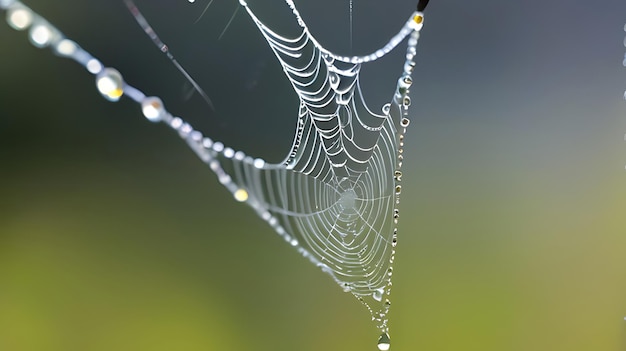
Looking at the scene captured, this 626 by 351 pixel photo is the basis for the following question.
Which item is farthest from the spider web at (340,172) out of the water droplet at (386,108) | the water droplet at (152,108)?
the water droplet at (152,108)

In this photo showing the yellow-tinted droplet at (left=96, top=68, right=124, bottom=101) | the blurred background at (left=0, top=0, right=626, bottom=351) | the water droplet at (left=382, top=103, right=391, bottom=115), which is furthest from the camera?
the water droplet at (left=382, top=103, right=391, bottom=115)

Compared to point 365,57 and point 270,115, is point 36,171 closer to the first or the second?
point 270,115

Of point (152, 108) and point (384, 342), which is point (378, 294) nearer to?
point (384, 342)

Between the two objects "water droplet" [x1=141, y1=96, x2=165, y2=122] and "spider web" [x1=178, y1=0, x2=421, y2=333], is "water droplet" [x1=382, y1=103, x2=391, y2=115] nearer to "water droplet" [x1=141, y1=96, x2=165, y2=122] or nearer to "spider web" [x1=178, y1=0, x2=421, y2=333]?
"spider web" [x1=178, y1=0, x2=421, y2=333]

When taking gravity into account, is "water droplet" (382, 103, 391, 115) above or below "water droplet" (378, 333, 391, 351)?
above

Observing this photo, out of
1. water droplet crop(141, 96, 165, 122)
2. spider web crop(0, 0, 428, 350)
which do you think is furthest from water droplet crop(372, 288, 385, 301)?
water droplet crop(141, 96, 165, 122)

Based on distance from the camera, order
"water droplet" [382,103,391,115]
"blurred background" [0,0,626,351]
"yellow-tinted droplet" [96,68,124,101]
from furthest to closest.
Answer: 1. "water droplet" [382,103,391,115]
2. "blurred background" [0,0,626,351]
3. "yellow-tinted droplet" [96,68,124,101]
